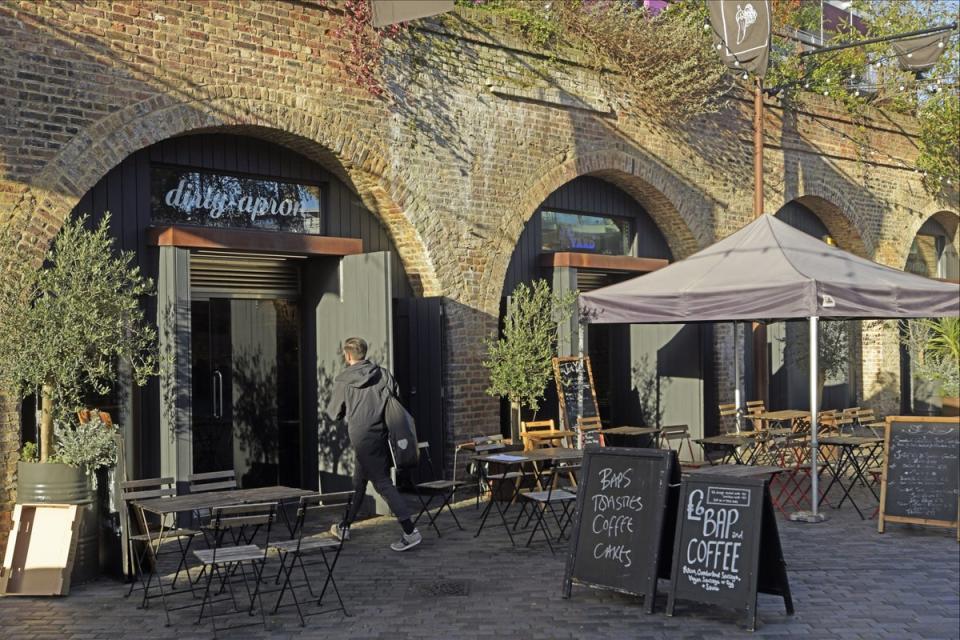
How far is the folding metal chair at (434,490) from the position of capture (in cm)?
928

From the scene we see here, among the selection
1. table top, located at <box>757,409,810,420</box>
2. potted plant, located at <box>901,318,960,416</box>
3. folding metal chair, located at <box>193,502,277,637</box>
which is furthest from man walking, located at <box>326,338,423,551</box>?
potted plant, located at <box>901,318,960,416</box>

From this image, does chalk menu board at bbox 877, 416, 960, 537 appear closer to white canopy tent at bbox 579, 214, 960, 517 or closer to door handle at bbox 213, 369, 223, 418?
white canopy tent at bbox 579, 214, 960, 517

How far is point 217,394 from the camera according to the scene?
10.3 metres

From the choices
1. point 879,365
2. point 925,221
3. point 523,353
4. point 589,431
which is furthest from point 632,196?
point 925,221

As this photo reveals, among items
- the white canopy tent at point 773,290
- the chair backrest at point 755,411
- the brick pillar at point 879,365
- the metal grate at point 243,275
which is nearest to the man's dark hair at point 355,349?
the metal grate at point 243,275

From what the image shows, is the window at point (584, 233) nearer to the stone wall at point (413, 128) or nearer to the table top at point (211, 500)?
the stone wall at point (413, 128)

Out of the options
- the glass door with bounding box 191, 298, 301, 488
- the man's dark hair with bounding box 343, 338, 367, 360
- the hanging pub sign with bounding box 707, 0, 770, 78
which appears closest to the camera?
the man's dark hair with bounding box 343, 338, 367, 360

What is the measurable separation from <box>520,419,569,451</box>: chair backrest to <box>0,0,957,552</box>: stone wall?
2.03ft

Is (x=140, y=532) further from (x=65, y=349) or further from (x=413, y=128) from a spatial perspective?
(x=413, y=128)

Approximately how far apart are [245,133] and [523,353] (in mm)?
3587

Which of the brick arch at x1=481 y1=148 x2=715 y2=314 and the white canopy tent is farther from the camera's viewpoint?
the brick arch at x1=481 y1=148 x2=715 y2=314

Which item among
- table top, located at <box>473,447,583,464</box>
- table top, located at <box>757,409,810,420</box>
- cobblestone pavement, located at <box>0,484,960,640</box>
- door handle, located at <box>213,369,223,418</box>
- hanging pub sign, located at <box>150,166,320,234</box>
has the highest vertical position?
hanging pub sign, located at <box>150,166,320,234</box>

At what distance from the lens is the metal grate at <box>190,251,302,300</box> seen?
10039 mm

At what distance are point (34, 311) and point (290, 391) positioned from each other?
3.86 metres
